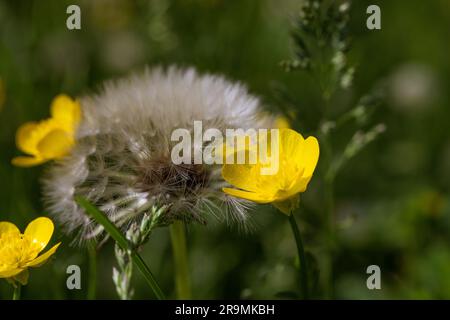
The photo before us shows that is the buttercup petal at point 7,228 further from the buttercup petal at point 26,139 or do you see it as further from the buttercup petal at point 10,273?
the buttercup petal at point 26,139

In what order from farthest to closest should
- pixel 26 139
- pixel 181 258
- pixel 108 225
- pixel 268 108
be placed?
pixel 268 108
pixel 26 139
pixel 181 258
pixel 108 225

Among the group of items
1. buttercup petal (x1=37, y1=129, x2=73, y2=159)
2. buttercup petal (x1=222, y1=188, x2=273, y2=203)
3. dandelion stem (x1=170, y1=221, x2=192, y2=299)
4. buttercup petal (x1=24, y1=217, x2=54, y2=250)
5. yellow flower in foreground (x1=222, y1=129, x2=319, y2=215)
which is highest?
buttercup petal (x1=37, y1=129, x2=73, y2=159)

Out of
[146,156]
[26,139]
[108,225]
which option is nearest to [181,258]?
[146,156]

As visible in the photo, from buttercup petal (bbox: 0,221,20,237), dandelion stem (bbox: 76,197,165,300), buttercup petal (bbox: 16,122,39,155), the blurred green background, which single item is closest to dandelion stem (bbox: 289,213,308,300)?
the blurred green background

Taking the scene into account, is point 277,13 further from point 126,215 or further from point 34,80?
point 126,215

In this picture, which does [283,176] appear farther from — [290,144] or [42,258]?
[42,258]

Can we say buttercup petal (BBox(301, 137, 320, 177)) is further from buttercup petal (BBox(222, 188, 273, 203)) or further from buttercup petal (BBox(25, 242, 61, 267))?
buttercup petal (BBox(25, 242, 61, 267))

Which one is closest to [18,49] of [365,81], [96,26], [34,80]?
[34,80]
